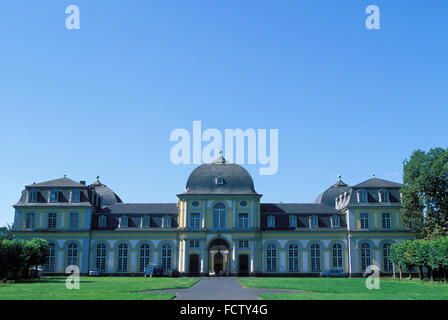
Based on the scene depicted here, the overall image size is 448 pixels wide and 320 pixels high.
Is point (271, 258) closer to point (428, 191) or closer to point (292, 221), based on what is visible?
point (292, 221)

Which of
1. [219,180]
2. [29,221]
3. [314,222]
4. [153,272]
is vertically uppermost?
[219,180]

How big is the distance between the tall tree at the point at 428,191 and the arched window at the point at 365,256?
769 cm

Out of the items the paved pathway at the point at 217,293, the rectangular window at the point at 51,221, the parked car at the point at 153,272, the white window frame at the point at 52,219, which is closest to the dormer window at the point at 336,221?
the parked car at the point at 153,272

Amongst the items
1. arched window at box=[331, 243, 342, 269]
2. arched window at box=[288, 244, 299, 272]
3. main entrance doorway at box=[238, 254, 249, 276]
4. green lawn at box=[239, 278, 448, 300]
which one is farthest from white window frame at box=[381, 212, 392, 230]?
green lawn at box=[239, 278, 448, 300]

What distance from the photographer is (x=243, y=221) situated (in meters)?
65.2

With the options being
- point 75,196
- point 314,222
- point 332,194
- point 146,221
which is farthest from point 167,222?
point 332,194

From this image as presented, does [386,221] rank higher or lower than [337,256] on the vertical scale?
higher

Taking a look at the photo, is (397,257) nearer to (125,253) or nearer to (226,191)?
(226,191)

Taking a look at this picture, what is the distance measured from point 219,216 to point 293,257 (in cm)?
1160

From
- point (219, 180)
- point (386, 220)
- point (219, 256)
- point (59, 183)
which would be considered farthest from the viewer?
point (219, 256)

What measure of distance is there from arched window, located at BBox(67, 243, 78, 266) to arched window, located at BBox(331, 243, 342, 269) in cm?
3517

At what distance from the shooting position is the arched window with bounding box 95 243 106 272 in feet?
214

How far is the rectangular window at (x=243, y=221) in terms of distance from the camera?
65062 millimetres

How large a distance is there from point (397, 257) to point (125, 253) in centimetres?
3563
